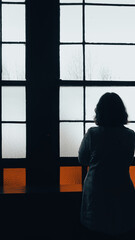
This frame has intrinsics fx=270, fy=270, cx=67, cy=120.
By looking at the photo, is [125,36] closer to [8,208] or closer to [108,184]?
[108,184]

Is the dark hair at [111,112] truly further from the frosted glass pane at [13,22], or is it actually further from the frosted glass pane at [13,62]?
the frosted glass pane at [13,22]

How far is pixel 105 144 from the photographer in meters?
1.79

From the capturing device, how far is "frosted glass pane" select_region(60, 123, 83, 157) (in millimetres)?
2852

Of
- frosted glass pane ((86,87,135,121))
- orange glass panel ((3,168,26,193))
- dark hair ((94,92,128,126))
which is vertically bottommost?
orange glass panel ((3,168,26,193))

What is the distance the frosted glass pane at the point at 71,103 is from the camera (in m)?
2.85

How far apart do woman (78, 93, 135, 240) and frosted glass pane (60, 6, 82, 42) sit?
1307 millimetres

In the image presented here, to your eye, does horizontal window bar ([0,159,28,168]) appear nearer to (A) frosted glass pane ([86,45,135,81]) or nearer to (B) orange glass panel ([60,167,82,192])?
(B) orange glass panel ([60,167,82,192])

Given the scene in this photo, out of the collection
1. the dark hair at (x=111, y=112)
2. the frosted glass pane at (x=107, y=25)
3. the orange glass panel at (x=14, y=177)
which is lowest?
the orange glass panel at (x=14, y=177)

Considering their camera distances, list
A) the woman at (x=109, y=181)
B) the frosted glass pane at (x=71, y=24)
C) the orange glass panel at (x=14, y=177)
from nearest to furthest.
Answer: the woman at (x=109, y=181)
the orange glass panel at (x=14, y=177)
the frosted glass pane at (x=71, y=24)

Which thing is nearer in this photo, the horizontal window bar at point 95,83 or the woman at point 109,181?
the woman at point 109,181

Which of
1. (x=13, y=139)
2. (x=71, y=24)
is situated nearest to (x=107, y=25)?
(x=71, y=24)

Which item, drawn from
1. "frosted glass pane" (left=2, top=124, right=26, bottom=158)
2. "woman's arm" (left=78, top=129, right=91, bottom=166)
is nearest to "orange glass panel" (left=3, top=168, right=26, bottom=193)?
"frosted glass pane" (left=2, top=124, right=26, bottom=158)

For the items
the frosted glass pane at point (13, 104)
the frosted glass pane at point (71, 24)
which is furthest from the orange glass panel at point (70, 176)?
the frosted glass pane at point (71, 24)

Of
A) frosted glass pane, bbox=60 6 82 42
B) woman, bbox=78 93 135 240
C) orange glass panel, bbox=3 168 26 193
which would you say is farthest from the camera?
frosted glass pane, bbox=60 6 82 42
